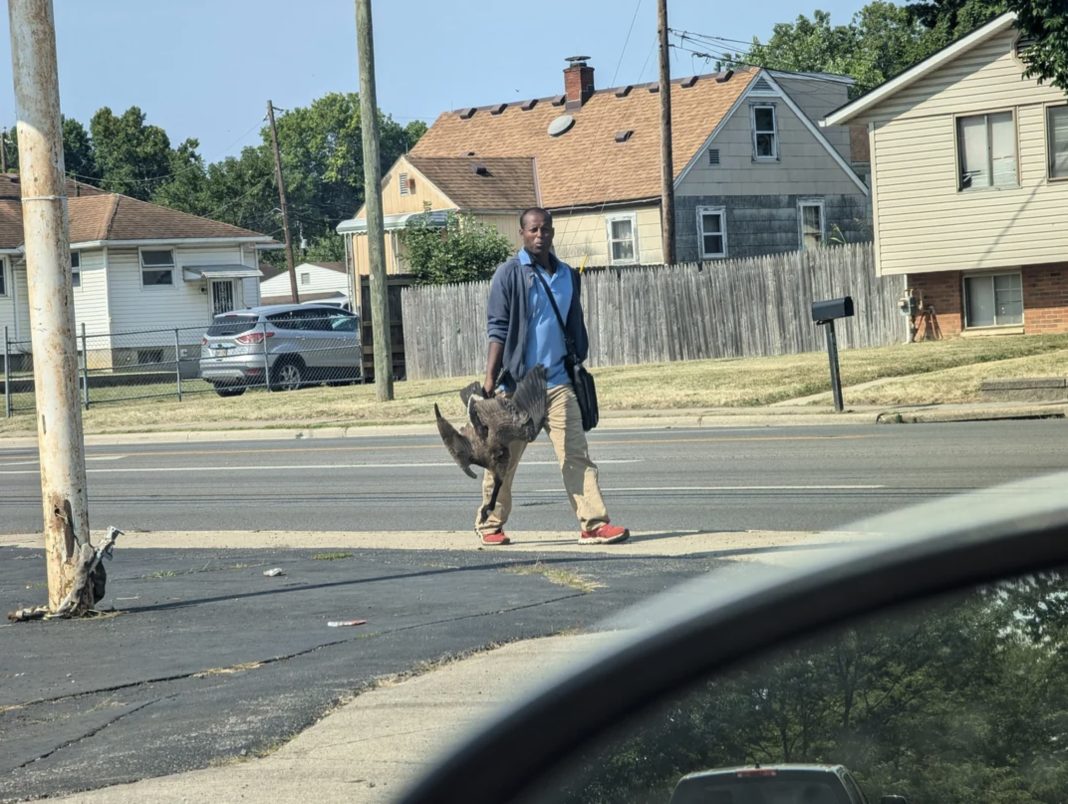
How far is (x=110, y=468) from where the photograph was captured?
17641mm

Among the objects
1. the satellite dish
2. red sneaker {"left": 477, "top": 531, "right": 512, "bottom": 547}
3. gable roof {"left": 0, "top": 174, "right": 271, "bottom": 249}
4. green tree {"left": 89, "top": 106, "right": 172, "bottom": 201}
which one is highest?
green tree {"left": 89, "top": 106, "right": 172, "bottom": 201}

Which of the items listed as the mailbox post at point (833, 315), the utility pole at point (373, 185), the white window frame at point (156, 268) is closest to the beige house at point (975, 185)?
the utility pole at point (373, 185)

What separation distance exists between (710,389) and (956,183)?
9548 mm

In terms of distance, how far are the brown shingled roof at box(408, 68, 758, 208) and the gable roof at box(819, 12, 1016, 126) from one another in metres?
11.4

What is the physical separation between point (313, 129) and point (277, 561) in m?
129

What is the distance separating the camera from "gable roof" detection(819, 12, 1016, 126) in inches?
1038

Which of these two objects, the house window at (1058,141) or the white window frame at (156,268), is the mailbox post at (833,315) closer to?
the house window at (1058,141)

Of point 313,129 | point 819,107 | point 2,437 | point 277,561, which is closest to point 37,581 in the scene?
point 277,561

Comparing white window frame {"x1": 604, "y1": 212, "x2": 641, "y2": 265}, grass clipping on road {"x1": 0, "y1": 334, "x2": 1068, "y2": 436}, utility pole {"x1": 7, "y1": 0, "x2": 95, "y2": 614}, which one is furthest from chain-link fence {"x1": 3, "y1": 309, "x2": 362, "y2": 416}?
utility pole {"x1": 7, "y1": 0, "x2": 95, "y2": 614}

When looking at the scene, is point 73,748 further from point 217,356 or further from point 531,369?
point 217,356

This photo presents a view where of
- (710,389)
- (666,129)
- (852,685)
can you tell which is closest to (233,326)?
(666,129)

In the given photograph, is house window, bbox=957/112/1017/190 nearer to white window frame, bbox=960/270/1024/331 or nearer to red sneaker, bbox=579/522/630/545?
white window frame, bbox=960/270/1024/331

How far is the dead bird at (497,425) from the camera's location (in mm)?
8617

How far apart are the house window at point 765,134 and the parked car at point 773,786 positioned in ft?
138
